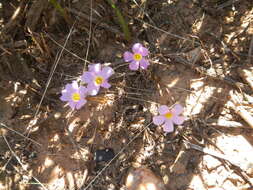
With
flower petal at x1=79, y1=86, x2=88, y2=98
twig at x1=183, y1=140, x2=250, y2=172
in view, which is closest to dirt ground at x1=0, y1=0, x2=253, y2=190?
twig at x1=183, y1=140, x2=250, y2=172

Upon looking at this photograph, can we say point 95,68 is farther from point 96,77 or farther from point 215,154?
point 215,154

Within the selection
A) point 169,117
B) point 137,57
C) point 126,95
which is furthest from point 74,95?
point 169,117

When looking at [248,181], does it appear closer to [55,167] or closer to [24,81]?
[55,167]

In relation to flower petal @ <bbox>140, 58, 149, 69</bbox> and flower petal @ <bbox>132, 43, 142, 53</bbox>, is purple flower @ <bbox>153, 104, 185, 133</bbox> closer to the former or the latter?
flower petal @ <bbox>140, 58, 149, 69</bbox>

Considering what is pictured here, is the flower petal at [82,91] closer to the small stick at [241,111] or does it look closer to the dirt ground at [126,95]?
the dirt ground at [126,95]

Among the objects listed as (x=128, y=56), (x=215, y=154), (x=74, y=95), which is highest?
(x=128, y=56)

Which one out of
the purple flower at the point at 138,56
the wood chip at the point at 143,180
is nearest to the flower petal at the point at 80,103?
the purple flower at the point at 138,56
